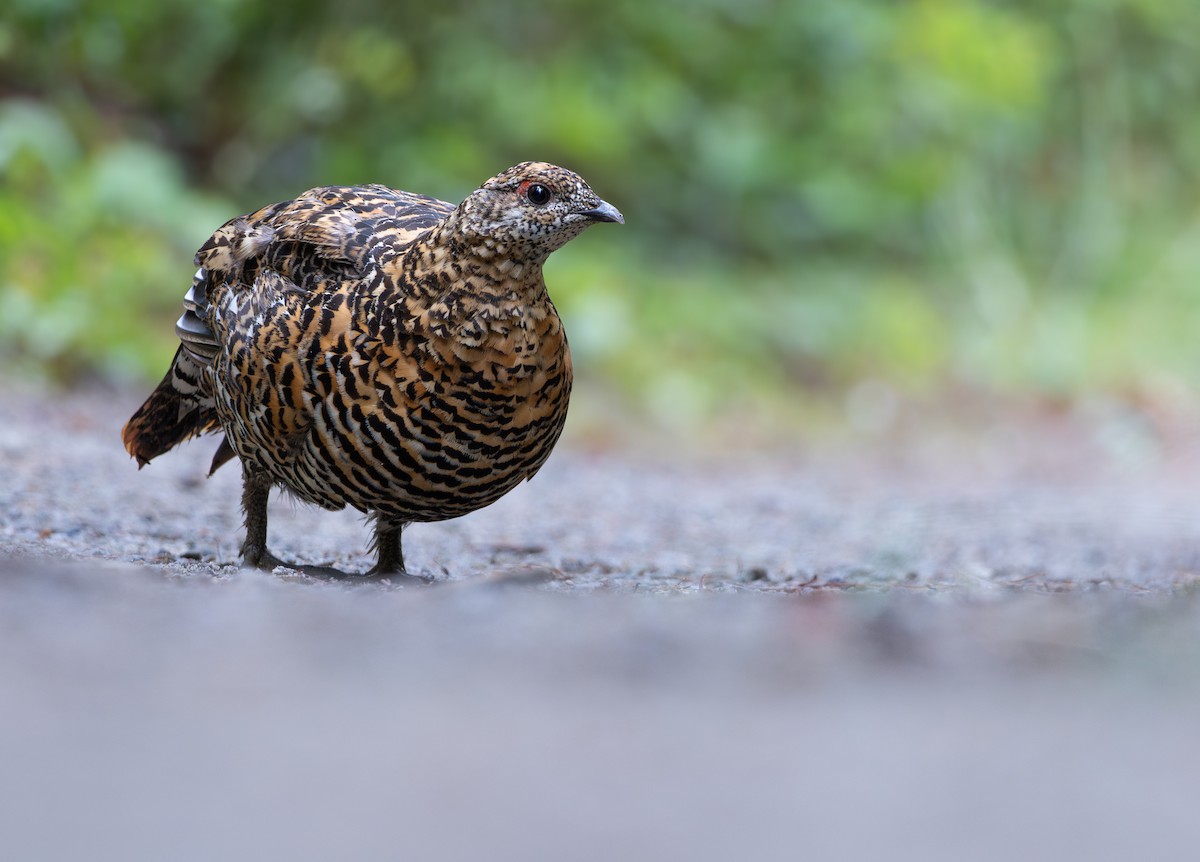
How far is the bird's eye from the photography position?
3.76 m

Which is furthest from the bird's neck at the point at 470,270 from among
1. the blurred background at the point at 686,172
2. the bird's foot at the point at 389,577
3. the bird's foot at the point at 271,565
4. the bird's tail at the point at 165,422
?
the blurred background at the point at 686,172

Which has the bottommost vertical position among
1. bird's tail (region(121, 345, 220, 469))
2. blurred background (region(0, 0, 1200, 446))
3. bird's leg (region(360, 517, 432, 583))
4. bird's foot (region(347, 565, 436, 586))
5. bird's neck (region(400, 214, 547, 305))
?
bird's foot (region(347, 565, 436, 586))

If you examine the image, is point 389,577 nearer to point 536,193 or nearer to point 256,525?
point 256,525

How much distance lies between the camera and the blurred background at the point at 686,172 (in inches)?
323

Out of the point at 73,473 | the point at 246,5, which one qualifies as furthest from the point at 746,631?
the point at 246,5

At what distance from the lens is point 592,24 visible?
37.4 feet

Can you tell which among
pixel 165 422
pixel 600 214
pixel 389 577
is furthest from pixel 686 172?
pixel 600 214

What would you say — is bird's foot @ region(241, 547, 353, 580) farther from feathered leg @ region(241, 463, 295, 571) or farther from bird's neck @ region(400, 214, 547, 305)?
bird's neck @ region(400, 214, 547, 305)

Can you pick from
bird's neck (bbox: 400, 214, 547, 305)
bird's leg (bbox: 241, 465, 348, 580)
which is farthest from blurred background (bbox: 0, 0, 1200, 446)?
bird's neck (bbox: 400, 214, 547, 305)

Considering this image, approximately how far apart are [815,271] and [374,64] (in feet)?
13.5

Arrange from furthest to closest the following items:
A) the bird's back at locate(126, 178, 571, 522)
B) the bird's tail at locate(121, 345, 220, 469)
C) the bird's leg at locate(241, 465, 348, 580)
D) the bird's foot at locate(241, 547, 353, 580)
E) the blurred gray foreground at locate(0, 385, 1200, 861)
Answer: the bird's tail at locate(121, 345, 220, 469) → the bird's leg at locate(241, 465, 348, 580) → the bird's foot at locate(241, 547, 353, 580) → the bird's back at locate(126, 178, 571, 522) → the blurred gray foreground at locate(0, 385, 1200, 861)

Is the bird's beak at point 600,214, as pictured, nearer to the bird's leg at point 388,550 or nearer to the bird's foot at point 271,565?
the bird's leg at point 388,550

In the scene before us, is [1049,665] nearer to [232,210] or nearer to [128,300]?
[128,300]

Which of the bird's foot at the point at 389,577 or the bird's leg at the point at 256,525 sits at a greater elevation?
the bird's leg at the point at 256,525
